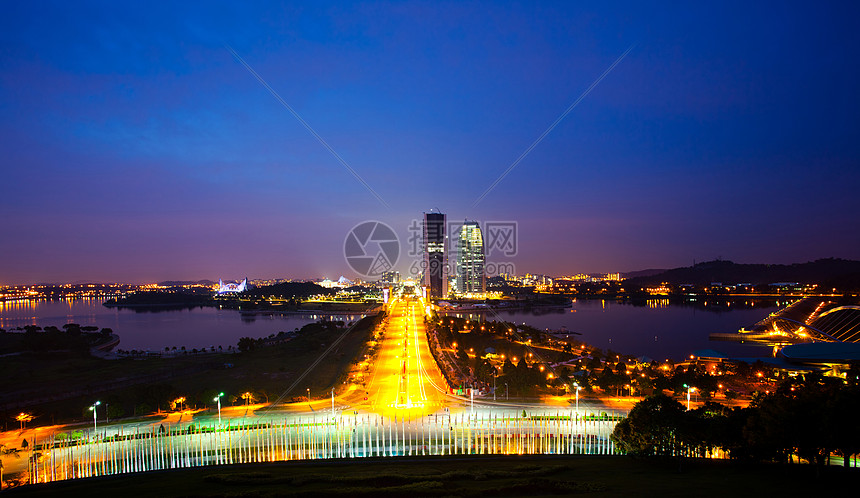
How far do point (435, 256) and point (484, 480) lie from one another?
82462 millimetres

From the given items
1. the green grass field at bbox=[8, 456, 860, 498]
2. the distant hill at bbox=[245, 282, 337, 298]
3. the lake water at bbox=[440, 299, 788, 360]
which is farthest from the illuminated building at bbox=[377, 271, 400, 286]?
the green grass field at bbox=[8, 456, 860, 498]

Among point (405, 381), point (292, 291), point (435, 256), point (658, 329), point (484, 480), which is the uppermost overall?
point (435, 256)

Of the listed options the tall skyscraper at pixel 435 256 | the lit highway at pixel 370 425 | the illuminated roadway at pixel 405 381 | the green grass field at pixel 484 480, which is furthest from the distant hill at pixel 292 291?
the green grass field at pixel 484 480

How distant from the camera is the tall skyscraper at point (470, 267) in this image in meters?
92.8

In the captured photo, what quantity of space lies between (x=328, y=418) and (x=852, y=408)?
1137cm

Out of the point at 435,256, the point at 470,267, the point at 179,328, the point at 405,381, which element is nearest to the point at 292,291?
the point at 435,256

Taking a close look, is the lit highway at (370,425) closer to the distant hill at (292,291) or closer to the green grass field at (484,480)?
the green grass field at (484,480)

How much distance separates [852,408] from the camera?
302 inches

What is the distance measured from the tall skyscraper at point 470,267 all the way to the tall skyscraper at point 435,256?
13.7 ft

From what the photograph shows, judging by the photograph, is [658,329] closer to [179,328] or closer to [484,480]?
[484,480]

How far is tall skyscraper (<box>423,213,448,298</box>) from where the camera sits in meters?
89.4

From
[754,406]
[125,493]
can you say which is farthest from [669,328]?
[125,493]

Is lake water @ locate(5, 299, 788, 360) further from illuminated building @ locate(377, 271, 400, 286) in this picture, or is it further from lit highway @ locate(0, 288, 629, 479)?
illuminated building @ locate(377, 271, 400, 286)

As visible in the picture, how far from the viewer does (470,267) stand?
93188mm
